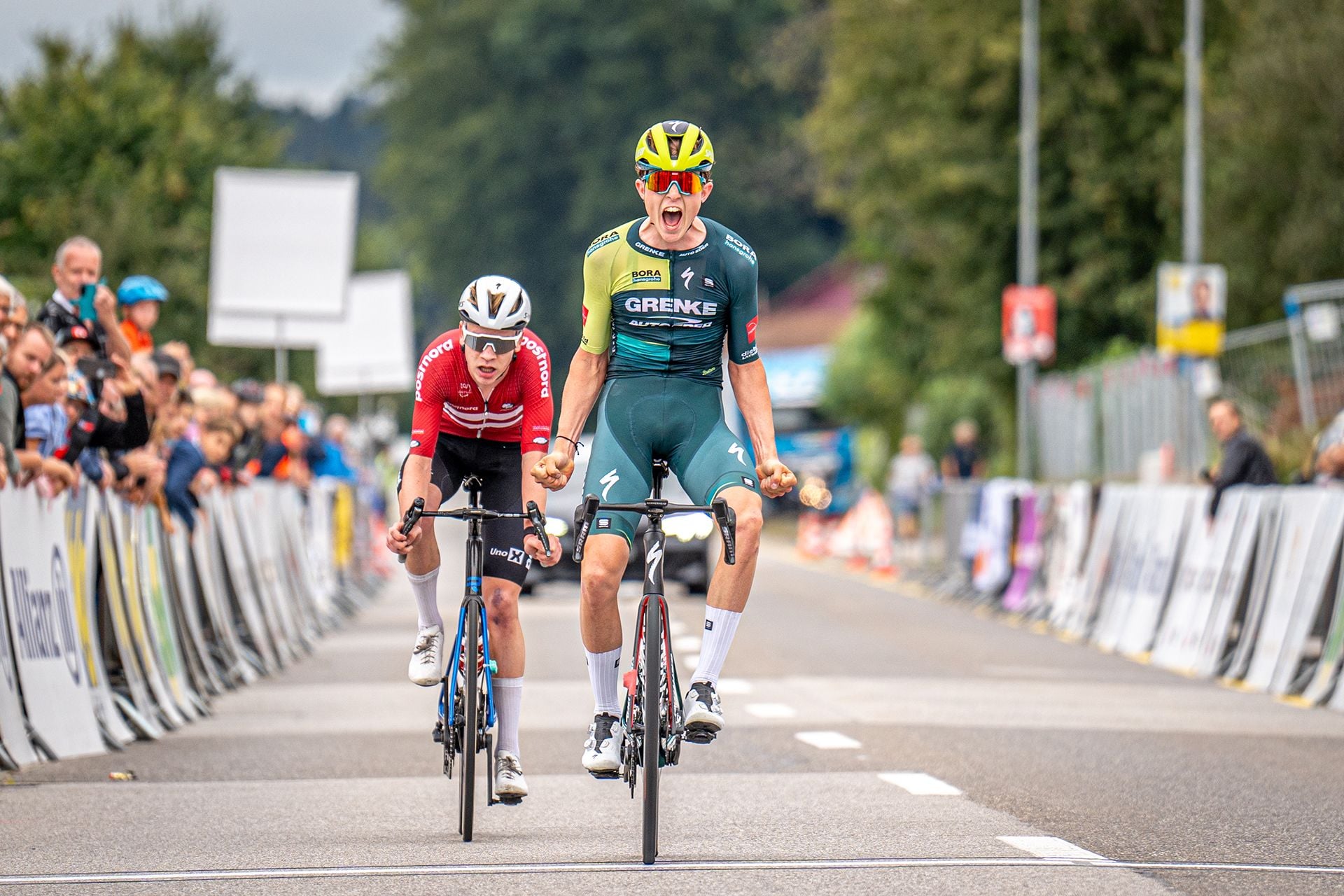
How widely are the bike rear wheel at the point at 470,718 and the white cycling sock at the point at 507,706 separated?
380mm

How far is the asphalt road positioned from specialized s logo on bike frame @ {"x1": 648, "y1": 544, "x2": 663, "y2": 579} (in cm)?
95

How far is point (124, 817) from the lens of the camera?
33.1ft

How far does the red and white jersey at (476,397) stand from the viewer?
984 centimetres

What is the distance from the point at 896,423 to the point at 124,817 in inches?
1991

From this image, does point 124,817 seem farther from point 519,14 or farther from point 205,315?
point 519,14

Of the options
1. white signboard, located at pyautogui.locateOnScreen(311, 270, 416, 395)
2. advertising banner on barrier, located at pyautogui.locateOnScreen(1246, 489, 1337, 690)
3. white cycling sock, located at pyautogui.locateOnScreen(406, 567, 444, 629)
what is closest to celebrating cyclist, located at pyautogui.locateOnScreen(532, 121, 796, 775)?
white cycling sock, located at pyautogui.locateOnScreen(406, 567, 444, 629)

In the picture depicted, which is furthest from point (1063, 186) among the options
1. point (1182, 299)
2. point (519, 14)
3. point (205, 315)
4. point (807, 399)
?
point (519, 14)

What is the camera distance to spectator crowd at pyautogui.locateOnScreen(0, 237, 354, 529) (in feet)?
41.5

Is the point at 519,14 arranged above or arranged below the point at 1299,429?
above

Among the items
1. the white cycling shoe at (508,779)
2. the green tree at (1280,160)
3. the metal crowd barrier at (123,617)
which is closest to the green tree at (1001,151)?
the green tree at (1280,160)

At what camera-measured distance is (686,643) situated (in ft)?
67.2

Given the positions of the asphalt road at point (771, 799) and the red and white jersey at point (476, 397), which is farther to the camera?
the red and white jersey at point (476, 397)

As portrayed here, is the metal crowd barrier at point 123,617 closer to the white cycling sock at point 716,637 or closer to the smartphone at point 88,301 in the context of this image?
the smartphone at point 88,301

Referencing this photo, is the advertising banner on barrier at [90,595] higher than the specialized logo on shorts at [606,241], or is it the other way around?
the specialized logo on shorts at [606,241]
